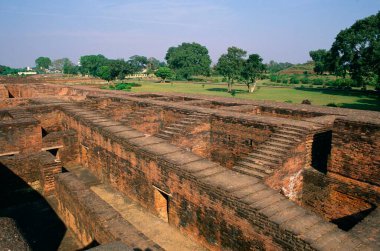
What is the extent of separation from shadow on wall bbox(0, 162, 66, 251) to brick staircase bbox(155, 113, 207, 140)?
343 centimetres

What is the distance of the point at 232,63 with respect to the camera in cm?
3828

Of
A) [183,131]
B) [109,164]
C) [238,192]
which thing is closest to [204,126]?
[183,131]

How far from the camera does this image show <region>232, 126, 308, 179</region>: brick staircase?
5801 millimetres

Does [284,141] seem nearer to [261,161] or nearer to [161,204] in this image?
[261,161]

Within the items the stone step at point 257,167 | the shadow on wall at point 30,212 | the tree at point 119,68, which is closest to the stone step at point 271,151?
the stone step at point 257,167

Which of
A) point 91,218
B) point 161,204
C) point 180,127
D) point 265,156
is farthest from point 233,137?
point 91,218

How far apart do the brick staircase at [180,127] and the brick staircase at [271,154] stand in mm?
2498

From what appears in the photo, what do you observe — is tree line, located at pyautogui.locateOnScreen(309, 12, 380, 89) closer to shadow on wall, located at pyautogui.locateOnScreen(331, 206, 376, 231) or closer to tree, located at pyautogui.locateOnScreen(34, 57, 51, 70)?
shadow on wall, located at pyautogui.locateOnScreen(331, 206, 376, 231)

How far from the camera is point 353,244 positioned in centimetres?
353

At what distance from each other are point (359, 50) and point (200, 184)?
3477 cm

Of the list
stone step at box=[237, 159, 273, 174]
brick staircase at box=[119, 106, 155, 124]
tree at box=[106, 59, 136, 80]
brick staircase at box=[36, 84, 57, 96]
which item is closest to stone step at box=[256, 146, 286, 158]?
stone step at box=[237, 159, 273, 174]

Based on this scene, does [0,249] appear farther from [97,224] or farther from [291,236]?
[291,236]

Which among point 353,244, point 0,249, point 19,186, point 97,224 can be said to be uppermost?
point 0,249

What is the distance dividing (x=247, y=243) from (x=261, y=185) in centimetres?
106
